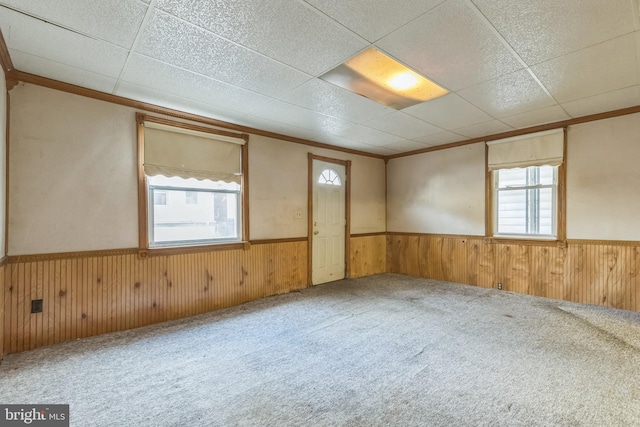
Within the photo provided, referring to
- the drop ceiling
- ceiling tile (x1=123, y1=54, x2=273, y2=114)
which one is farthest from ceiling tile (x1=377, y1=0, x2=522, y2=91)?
ceiling tile (x1=123, y1=54, x2=273, y2=114)

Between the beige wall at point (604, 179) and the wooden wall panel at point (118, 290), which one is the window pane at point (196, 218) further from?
the beige wall at point (604, 179)

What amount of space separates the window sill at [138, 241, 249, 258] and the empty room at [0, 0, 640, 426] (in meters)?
0.04

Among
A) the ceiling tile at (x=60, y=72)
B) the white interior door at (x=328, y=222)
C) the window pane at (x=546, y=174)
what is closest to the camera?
the ceiling tile at (x=60, y=72)

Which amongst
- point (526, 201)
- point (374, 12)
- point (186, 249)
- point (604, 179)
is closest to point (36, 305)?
point (186, 249)

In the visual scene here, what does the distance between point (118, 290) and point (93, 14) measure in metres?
2.57

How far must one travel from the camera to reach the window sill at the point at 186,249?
130 inches

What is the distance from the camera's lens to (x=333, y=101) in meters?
3.24

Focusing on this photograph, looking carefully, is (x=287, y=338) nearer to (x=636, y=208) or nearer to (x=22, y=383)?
(x=22, y=383)

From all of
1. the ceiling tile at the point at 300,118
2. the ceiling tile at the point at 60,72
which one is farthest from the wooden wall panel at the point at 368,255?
the ceiling tile at the point at 60,72

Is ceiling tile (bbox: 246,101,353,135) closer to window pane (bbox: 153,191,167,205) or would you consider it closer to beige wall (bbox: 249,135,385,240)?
beige wall (bbox: 249,135,385,240)

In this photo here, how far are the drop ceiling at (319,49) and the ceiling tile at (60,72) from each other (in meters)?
0.02

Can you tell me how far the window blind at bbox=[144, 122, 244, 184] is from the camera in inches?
133

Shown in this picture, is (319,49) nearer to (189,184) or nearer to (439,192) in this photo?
(189,184)

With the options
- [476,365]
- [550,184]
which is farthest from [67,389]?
[550,184]
